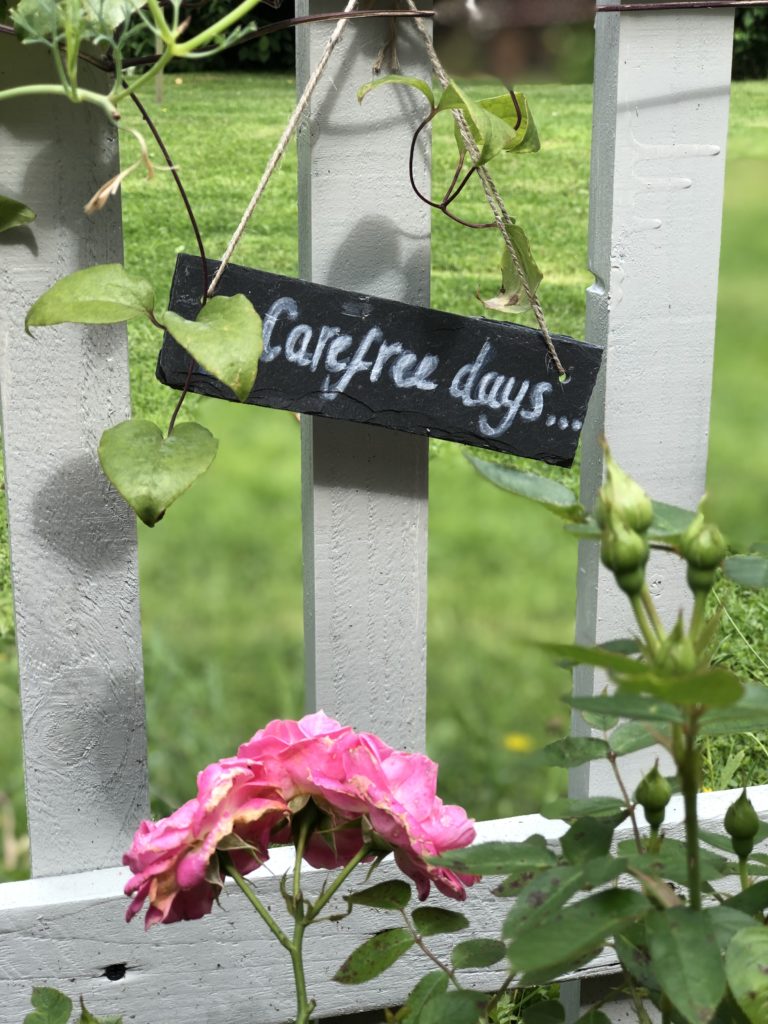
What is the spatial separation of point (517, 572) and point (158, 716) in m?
0.91

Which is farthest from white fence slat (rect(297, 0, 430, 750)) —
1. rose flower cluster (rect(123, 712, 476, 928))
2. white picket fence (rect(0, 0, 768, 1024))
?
rose flower cluster (rect(123, 712, 476, 928))

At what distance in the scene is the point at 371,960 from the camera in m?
0.87

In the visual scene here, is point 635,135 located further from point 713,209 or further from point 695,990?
point 695,990

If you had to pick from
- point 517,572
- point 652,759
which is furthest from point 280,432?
point 652,759

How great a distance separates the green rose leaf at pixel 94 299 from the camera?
3.17 feet

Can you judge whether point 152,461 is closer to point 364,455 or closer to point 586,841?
point 364,455

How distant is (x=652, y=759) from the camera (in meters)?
1.32

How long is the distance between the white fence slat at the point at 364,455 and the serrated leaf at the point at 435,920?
1.31 ft

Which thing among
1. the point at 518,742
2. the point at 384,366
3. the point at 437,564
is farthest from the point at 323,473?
the point at 437,564

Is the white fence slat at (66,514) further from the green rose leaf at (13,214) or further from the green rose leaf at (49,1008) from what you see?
the green rose leaf at (49,1008)

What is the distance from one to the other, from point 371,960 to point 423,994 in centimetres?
4

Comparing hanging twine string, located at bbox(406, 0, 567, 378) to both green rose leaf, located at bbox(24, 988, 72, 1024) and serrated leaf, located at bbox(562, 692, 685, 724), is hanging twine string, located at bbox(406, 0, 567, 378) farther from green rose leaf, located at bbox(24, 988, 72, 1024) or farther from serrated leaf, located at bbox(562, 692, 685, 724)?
green rose leaf, located at bbox(24, 988, 72, 1024)

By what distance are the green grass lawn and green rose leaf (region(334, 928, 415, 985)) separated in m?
0.85

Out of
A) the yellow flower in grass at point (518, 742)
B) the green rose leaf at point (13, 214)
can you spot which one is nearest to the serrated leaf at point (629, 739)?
the green rose leaf at point (13, 214)
